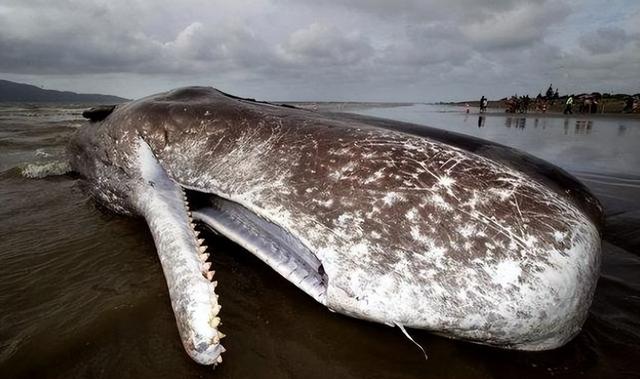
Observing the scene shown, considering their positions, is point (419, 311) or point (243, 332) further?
point (243, 332)

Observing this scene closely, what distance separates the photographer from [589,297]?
2.19 meters

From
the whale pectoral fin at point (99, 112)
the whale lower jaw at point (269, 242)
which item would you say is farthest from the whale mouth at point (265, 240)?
the whale pectoral fin at point (99, 112)

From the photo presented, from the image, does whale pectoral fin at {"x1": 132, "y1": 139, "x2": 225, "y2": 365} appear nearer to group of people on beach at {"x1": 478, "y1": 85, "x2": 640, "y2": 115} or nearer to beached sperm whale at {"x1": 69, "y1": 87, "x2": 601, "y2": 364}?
beached sperm whale at {"x1": 69, "y1": 87, "x2": 601, "y2": 364}

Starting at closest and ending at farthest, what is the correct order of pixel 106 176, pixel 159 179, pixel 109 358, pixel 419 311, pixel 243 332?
pixel 419 311
pixel 109 358
pixel 243 332
pixel 159 179
pixel 106 176

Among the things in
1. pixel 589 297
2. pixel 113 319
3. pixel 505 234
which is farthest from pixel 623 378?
pixel 113 319

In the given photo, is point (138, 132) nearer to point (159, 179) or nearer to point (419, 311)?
Answer: point (159, 179)

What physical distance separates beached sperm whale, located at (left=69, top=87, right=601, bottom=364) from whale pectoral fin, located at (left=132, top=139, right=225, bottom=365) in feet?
0.03

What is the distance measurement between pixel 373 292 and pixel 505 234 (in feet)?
2.75

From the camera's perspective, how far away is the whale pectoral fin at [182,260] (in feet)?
6.64

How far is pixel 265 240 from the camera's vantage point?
116 inches

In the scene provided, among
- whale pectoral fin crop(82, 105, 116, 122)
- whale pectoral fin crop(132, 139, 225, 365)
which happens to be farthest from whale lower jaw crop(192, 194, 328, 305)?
whale pectoral fin crop(82, 105, 116, 122)

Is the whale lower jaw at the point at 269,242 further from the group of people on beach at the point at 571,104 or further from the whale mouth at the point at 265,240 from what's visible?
the group of people on beach at the point at 571,104

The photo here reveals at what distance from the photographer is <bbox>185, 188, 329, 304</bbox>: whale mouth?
256 cm

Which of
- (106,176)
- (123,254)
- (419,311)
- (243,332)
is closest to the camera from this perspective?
(419,311)
